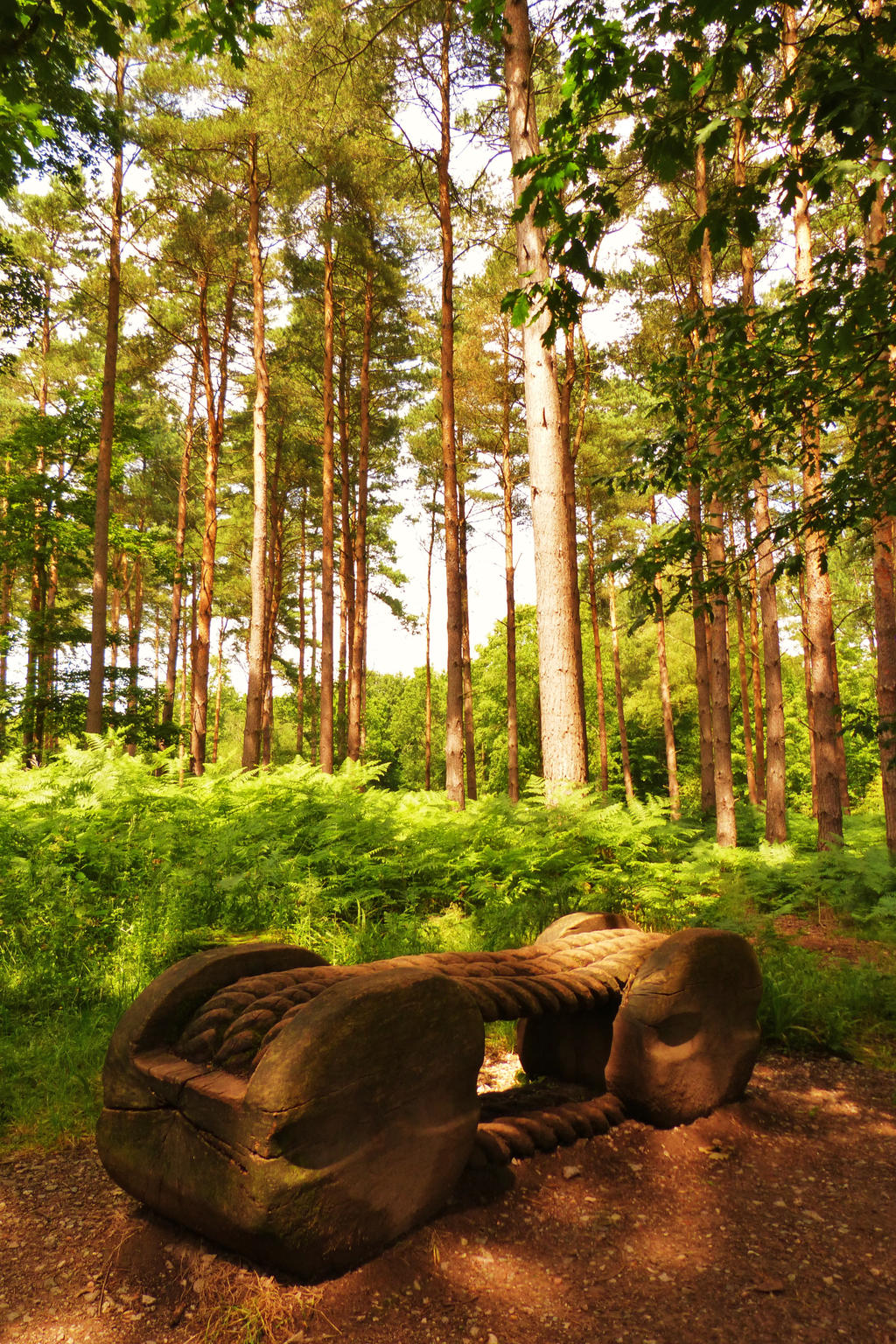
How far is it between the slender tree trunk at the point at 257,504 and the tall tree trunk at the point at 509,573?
6495 millimetres

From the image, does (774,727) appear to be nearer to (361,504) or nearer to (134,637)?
(361,504)

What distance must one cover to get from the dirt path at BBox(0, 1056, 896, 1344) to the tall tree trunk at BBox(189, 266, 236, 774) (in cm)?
1644

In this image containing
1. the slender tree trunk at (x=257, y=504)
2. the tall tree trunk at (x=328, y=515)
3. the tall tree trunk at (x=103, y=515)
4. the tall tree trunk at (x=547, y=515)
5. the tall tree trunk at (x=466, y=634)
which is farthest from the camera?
the tall tree trunk at (x=466, y=634)

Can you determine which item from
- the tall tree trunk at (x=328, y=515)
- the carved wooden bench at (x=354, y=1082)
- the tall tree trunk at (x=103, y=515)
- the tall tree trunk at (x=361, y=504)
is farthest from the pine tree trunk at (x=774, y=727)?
the tall tree trunk at (x=103, y=515)

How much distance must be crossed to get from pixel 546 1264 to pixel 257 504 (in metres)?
14.5

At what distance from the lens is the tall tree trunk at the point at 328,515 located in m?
17.1

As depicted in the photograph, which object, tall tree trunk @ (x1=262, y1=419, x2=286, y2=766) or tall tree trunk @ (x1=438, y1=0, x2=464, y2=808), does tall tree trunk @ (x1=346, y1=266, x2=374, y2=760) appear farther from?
tall tree trunk @ (x1=438, y1=0, x2=464, y2=808)

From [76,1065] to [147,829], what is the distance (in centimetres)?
309

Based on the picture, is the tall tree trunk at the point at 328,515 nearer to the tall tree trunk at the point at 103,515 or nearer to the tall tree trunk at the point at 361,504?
the tall tree trunk at the point at 361,504

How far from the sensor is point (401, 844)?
710 centimetres

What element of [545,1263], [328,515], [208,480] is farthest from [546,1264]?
[208,480]

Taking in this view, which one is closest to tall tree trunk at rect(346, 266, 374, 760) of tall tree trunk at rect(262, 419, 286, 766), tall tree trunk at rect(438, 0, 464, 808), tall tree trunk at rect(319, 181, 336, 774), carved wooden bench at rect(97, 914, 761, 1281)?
tall tree trunk at rect(319, 181, 336, 774)

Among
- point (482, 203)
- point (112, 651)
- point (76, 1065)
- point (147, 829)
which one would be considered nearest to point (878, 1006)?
point (76, 1065)

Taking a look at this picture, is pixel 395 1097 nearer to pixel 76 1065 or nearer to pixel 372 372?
pixel 76 1065
